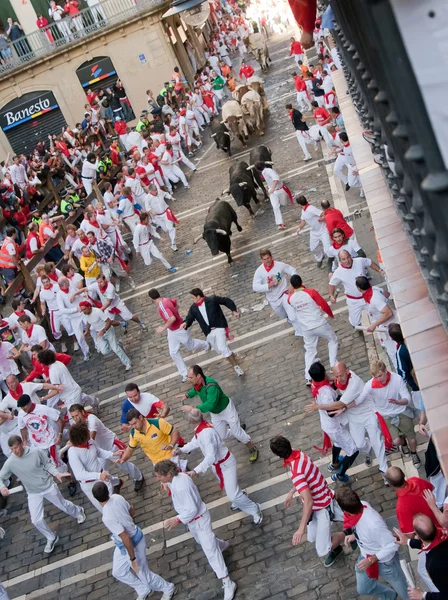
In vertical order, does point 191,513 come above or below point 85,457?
below

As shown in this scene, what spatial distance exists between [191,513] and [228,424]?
227 cm

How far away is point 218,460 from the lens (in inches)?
365

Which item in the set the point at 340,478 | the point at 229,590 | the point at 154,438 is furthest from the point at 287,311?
the point at 229,590

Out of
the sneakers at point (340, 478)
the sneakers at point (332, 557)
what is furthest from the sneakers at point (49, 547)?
the sneakers at point (332, 557)

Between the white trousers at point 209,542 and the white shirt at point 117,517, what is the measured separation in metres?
0.70

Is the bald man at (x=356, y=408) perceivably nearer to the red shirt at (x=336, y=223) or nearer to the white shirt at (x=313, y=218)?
the red shirt at (x=336, y=223)

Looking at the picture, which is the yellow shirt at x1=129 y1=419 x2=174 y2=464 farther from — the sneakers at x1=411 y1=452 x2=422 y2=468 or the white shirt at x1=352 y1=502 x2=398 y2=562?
the white shirt at x1=352 y1=502 x2=398 y2=562

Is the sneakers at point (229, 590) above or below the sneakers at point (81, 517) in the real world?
below

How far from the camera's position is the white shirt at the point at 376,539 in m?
6.91

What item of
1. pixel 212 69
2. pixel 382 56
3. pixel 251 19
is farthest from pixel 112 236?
pixel 251 19

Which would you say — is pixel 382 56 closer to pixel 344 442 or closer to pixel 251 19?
pixel 344 442

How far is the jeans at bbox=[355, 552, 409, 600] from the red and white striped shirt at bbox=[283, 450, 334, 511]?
864 mm

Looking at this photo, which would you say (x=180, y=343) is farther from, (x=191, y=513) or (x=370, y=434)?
(x=191, y=513)

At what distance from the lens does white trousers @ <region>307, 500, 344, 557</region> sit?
8039mm
